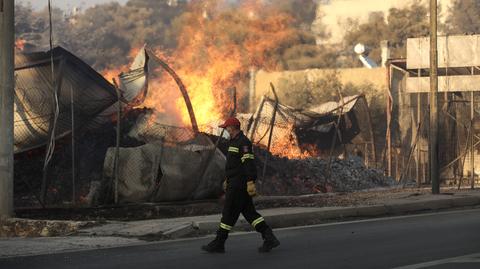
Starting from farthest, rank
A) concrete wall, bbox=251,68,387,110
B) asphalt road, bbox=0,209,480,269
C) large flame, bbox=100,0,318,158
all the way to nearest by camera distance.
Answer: concrete wall, bbox=251,68,387,110
large flame, bbox=100,0,318,158
asphalt road, bbox=0,209,480,269

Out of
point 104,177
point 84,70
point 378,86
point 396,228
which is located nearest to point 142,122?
point 84,70

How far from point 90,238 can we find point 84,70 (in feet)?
29.4

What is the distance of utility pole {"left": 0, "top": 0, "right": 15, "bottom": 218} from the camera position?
14.3m

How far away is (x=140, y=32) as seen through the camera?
10844cm

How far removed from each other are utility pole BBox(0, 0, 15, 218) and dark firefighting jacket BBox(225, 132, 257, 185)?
4812mm

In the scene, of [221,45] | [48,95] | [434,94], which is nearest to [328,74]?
[221,45]

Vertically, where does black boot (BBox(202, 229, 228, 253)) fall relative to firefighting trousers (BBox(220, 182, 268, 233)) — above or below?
below

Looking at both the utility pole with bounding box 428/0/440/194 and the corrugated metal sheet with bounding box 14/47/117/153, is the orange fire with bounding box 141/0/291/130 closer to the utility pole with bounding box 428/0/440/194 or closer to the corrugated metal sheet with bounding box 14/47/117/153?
the utility pole with bounding box 428/0/440/194

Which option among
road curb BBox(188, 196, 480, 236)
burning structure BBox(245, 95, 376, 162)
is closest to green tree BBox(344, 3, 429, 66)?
burning structure BBox(245, 95, 376, 162)

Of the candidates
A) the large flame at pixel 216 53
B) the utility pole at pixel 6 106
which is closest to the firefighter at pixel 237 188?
the utility pole at pixel 6 106

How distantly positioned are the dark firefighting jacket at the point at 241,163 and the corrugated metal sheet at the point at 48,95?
337 inches

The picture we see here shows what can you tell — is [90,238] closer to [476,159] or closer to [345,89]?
[476,159]

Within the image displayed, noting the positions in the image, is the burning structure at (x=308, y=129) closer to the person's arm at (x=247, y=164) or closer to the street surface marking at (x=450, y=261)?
the person's arm at (x=247, y=164)

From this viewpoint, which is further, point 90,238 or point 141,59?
point 141,59
